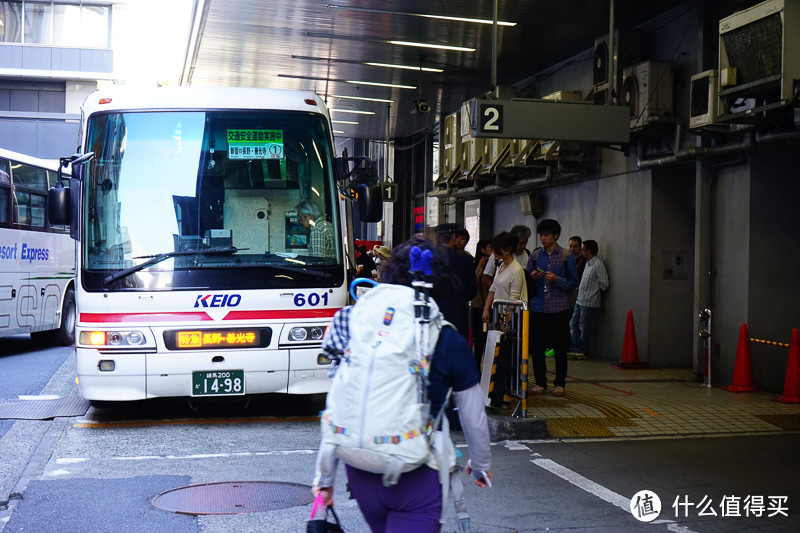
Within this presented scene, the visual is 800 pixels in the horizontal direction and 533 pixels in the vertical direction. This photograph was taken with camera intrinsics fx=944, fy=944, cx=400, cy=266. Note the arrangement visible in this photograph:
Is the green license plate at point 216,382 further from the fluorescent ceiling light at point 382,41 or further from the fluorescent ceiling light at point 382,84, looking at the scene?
the fluorescent ceiling light at point 382,84

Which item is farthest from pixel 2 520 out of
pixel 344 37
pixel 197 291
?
pixel 344 37

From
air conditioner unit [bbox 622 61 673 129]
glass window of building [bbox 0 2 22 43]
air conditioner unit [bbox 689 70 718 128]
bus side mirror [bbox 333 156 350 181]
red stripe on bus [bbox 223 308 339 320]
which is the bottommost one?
red stripe on bus [bbox 223 308 339 320]

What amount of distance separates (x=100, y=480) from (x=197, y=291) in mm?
2506

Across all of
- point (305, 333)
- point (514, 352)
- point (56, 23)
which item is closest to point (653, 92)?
point (514, 352)

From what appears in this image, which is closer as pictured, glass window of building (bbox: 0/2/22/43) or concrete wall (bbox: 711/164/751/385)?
concrete wall (bbox: 711/164/751/385)

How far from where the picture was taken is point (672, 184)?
14.3 meters

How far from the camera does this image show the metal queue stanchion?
8984mm

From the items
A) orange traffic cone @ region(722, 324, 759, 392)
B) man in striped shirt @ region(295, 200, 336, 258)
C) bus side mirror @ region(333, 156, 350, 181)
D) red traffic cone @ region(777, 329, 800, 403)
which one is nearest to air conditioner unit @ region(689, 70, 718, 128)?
orange traffic cone @ region(722, 324, 759, 392)

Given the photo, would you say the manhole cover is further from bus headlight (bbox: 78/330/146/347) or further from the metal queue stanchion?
the metal queue stanchion

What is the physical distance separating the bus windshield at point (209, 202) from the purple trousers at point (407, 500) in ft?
19.7

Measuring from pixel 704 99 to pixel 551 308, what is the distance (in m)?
3.24

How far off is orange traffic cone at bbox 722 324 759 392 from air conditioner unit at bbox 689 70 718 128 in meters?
2.59

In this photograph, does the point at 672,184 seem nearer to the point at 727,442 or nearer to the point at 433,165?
the point at 727,442

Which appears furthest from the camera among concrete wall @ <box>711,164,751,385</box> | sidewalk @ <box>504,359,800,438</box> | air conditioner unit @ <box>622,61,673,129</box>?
air conditioner unit @ <box>622,61,673,129</box>
